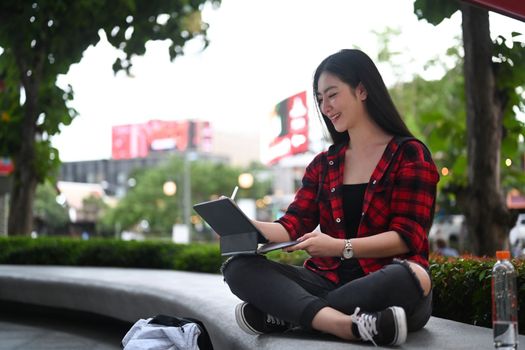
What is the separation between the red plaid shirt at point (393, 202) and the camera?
2.98 m

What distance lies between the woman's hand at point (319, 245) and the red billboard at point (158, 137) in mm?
85496

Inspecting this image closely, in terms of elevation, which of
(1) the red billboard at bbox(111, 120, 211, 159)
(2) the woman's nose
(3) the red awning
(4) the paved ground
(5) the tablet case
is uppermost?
(1) the red billboard at bbox(111, 120, 211, 159)

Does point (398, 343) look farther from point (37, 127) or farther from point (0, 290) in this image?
point (37, 127)

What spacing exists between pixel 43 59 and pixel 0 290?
14.7 feet

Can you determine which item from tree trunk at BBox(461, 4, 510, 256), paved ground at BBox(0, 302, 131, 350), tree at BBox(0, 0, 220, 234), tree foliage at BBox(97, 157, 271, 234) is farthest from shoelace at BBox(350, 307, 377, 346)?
tree foliage at BBox(97, 157, 271, 234)

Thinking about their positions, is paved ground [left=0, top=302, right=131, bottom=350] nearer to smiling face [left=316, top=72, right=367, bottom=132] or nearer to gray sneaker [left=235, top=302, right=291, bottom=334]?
gray sneaker [left=235, top=302, right=291, bottom=334]

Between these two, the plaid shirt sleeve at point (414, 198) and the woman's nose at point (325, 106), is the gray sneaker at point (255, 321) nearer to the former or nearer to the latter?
the plaid shirt sleeve at point (414, 198)

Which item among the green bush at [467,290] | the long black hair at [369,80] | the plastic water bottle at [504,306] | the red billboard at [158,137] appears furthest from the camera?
the red billboard at [158,137]

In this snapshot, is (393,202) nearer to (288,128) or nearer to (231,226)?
(231,226)

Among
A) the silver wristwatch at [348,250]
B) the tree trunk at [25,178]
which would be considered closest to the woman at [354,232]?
the silver wristwatch at [348,250]

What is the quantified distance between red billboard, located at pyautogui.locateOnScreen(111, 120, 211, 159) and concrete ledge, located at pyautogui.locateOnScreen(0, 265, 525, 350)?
268 ft

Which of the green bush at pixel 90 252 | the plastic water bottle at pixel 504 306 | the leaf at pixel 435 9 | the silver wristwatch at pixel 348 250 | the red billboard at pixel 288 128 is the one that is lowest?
the green bush at pixel 90 252

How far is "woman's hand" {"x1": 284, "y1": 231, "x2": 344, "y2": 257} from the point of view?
2.86 meters

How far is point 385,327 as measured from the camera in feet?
8.77
